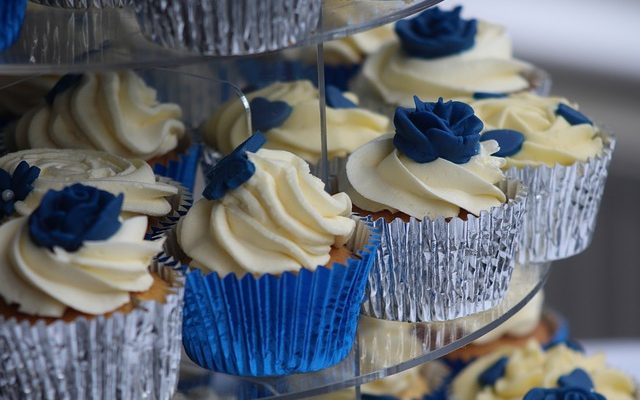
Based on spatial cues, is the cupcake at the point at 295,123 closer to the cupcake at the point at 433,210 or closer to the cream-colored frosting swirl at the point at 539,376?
the cupcake at the point at 433,210

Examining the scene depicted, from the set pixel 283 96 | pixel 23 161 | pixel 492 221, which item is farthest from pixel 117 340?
pixel 283 96

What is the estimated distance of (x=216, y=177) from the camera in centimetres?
159

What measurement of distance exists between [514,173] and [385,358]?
0.45 meters

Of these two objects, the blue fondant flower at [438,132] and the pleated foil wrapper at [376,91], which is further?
the pleated foil wrapper at [376,91]

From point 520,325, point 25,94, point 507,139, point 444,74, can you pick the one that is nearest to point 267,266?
point 507,139

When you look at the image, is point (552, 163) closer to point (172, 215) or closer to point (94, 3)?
point (172, 215)

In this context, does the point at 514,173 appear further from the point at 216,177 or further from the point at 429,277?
the point at 216,177

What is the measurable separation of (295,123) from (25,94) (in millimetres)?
483

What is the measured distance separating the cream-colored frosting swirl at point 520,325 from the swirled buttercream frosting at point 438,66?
56cm

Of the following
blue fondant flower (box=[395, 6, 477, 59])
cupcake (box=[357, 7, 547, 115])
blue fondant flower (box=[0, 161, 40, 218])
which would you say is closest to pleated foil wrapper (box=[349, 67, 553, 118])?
cupcake (box=[357, 7, 547, 115])

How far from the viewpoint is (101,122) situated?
1.92m

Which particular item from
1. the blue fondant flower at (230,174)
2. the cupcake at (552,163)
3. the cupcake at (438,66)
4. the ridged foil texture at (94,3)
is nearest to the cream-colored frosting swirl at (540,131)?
the cupcake at (552,163)

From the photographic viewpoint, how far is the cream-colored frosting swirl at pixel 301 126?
1987 millimetres

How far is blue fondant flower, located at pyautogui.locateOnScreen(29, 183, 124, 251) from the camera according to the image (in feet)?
4.61
